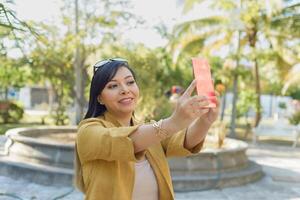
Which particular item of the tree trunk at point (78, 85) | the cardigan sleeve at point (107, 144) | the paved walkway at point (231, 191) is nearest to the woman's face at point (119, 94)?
the cardigan sleeve at point (107, 144)

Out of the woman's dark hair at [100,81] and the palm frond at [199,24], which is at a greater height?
the palm frond at [199,24]

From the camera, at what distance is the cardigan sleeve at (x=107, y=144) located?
166 cm

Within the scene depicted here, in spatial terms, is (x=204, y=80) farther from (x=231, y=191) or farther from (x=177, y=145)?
(x=231, y=191)

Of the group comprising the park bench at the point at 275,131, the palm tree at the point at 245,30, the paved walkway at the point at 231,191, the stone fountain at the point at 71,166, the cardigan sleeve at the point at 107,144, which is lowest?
the park bench at the point at 275,131

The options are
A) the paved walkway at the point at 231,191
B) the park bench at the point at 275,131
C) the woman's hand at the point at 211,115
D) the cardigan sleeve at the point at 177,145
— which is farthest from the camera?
the park bench at the point at 275,131

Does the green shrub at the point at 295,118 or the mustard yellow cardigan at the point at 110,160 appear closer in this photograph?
the mustard yellow cardigan at the point at 110,160

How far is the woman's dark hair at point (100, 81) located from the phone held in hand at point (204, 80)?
Result: 0.39 m

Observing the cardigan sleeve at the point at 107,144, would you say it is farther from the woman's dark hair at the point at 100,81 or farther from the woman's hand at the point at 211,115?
the woman's hand at the point at 211,115

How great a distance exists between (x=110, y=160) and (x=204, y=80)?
0.46 meters

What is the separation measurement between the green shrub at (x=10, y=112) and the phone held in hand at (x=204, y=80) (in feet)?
66.4

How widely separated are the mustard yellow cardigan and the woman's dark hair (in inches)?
2.1

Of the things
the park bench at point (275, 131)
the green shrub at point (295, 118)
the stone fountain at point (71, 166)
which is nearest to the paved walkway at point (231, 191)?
the stone fountain at point (71, 166)

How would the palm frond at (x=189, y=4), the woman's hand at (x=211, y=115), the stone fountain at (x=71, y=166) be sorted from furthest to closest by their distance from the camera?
the palm frond at (x=189, y=4), the stone fountain at (x=71, y=166), the woman's hand at (x=211, y=115)

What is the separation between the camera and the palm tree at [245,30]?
54.4 feet
